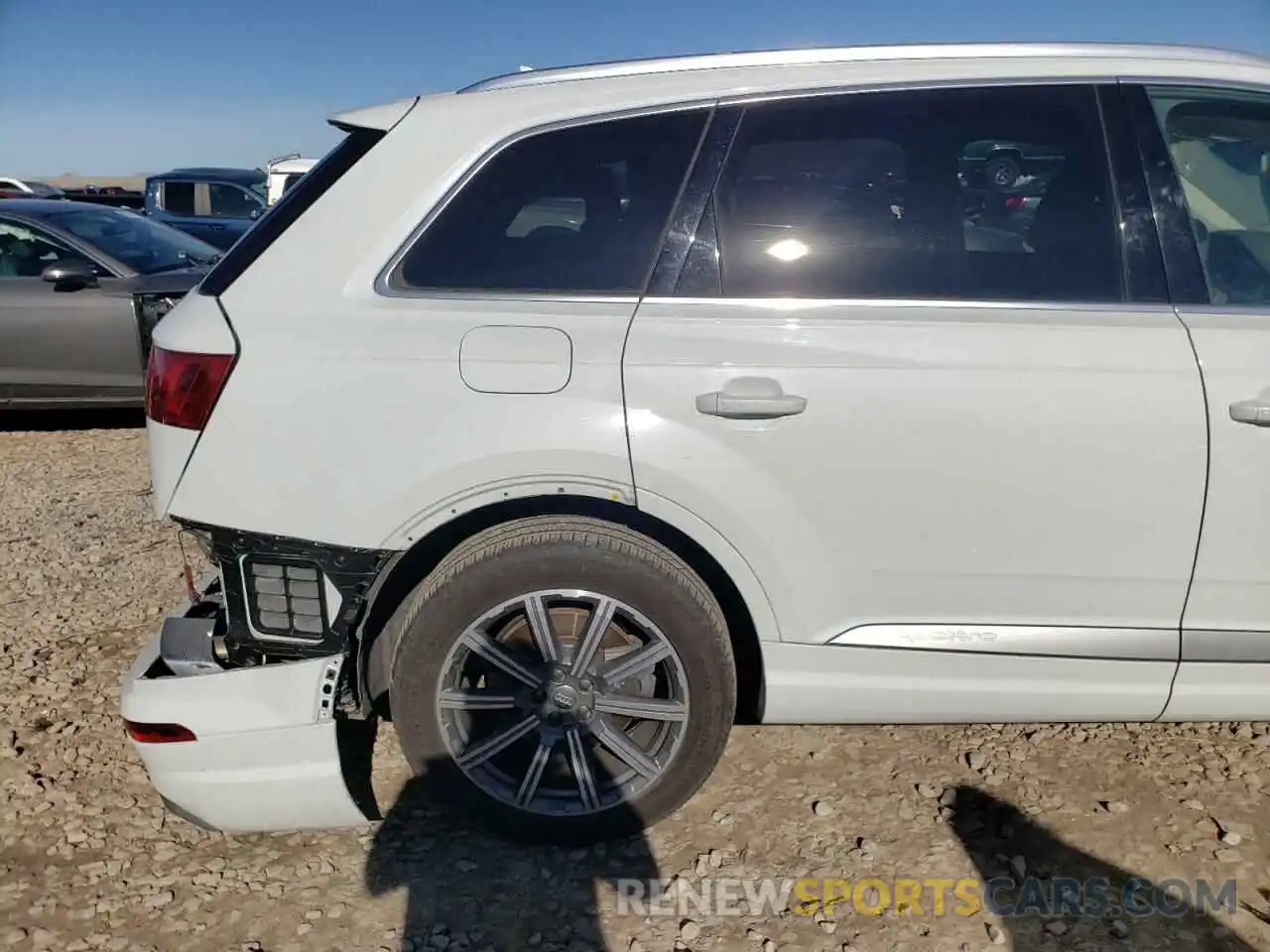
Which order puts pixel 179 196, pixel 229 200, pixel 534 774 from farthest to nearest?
1. pixel 229 200
2. pixel 179 196
3. pixel 534 774

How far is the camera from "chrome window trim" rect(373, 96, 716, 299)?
91.4 inches

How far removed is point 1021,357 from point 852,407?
0.40m

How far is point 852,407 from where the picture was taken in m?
2.25

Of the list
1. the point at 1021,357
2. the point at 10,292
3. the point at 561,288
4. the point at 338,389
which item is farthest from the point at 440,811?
the point at 10,292

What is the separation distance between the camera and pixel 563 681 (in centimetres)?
248

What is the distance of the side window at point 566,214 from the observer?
235cm

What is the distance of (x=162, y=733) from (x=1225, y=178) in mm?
3047

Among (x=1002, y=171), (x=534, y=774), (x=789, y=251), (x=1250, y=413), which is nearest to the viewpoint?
(x=1250, y=413)

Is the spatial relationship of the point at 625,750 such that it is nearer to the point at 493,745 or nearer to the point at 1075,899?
the point at 493,745

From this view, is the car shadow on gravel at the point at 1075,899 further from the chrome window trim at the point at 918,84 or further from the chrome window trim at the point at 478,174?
the chrome window trim at the point at 918,84

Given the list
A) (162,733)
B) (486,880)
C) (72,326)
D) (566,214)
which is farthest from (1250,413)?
(72,326)

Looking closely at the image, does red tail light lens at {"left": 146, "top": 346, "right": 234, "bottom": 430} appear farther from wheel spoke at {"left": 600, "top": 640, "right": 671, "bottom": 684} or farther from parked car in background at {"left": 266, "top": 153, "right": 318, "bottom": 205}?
parked car in background at {"left": 266, "top": 153, "right": 318, "bottom": 205}

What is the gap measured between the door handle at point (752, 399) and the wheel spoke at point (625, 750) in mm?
874

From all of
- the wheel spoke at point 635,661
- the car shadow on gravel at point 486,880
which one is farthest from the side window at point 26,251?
the wheel spoke at point 635,661
